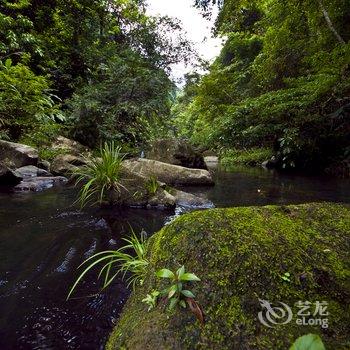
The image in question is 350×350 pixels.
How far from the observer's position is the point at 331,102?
6598 mm

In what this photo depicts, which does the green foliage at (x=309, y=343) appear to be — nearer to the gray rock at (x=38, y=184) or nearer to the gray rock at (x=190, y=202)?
the gray rock at (x=190, y=202)

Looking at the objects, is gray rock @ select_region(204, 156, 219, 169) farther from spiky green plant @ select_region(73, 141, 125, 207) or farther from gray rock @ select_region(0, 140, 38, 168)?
spiky green plant @ select_region(73, 141, 125, 207)

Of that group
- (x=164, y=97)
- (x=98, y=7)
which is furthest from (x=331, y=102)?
(x=98, y=7)

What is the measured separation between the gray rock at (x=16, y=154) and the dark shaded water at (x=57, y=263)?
2.08 meters

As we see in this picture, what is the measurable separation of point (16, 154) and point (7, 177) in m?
1.37

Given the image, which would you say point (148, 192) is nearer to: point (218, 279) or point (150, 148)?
point (218, 279)

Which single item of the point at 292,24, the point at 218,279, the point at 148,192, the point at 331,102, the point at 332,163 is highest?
the point at 292,24

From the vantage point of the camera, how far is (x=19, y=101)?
9227mm

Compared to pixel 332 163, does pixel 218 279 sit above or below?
above

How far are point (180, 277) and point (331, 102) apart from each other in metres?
6.43

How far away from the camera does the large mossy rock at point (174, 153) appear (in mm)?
10391

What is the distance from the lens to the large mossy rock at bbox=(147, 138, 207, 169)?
10391 mm

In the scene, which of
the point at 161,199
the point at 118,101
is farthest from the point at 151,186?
the point at 118,101

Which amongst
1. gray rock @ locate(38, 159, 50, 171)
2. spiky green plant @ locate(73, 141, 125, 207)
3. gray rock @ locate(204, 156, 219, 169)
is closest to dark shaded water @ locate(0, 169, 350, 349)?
spiky green plant @ locate(73, 141, 125, 207)
